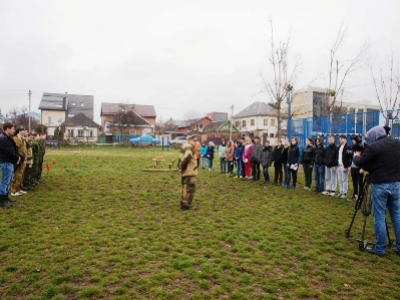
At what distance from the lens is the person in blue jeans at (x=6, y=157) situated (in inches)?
320

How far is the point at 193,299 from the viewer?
12.8 ft

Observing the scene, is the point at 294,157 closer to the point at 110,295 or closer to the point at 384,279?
the point at 384,279

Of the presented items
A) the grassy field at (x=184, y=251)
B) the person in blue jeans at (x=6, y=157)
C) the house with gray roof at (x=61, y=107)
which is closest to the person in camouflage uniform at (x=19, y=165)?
the grassy field at (x=184, y=251)

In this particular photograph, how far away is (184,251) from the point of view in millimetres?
5484

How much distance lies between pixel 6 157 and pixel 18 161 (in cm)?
47

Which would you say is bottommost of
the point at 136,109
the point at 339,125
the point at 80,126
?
the point at 339,125

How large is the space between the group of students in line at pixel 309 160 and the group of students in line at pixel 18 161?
8.49 meters

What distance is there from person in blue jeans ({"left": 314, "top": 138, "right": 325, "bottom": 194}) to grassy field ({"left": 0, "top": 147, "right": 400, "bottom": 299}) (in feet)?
5.76

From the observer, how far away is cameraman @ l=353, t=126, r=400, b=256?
5.31 metres

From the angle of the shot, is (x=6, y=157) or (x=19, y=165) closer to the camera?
(x=6, y=157)

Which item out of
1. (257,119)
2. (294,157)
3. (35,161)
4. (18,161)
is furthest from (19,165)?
(257,119)

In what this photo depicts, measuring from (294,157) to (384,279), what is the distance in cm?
745

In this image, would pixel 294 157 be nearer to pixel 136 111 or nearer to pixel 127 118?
pixel 127 118

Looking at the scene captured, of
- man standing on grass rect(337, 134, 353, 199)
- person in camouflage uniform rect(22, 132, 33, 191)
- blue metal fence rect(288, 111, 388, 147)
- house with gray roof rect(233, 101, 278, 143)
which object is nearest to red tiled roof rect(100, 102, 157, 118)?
house with gray roof rect(233, 101, 278, 143)
